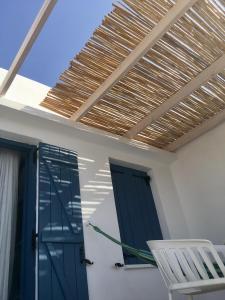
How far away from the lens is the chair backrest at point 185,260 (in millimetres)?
1589

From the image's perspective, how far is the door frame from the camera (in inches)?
99.0

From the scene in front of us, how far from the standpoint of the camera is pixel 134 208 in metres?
3.88

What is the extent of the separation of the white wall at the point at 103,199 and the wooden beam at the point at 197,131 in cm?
46

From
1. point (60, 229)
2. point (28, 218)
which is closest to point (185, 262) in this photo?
point (60, 229)

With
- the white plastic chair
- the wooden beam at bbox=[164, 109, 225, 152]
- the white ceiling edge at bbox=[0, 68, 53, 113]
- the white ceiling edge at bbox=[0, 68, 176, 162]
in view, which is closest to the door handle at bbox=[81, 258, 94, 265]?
the white plastic chair

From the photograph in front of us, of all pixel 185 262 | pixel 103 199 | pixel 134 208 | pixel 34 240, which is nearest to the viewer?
pixel 185 262

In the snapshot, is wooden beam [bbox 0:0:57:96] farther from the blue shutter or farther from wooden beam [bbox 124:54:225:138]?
wooden beam [bbox 124:54:225:138]

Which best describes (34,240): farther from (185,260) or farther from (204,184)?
(204,184)

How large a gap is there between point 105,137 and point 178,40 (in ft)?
5.20

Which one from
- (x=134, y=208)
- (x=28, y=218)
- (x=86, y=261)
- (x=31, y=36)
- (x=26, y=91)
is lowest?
(x=86, y=261)

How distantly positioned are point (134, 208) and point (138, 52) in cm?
212

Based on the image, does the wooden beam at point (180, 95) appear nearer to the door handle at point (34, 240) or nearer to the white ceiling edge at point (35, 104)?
the white ceiling edge at point (35, 104)

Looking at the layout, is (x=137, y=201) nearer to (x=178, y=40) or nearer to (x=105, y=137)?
(x=105, y=137)

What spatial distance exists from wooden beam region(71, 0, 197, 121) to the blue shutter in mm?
679
